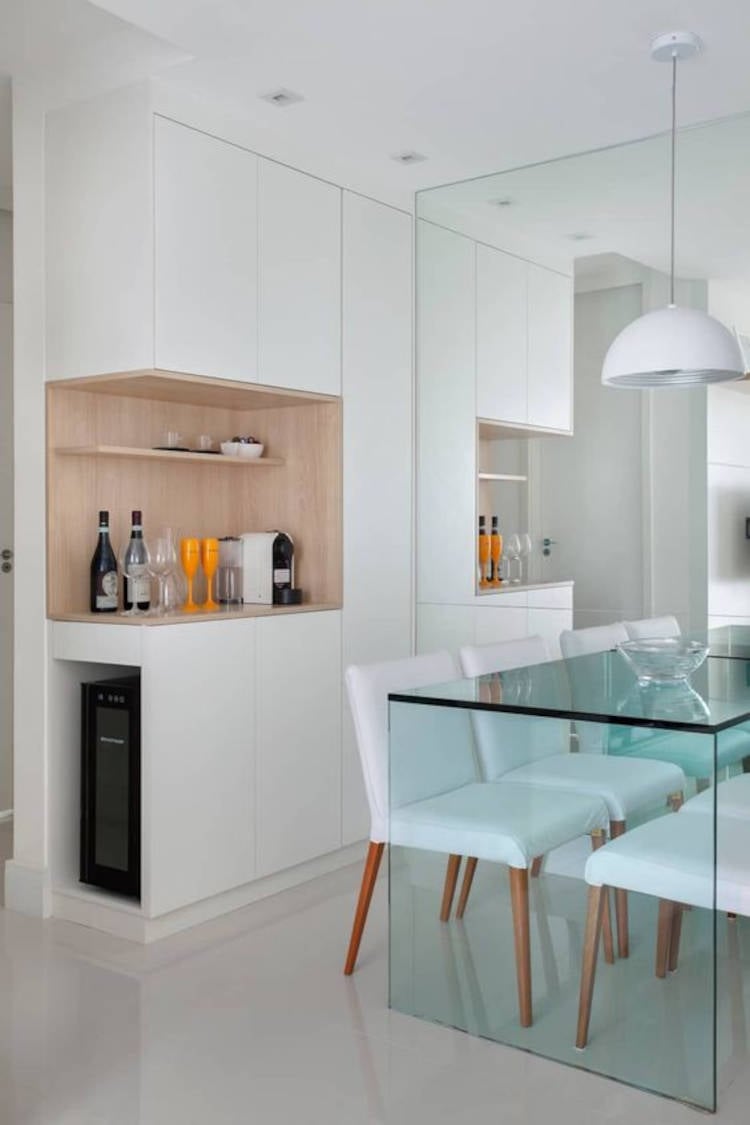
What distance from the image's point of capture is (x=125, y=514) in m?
3.94

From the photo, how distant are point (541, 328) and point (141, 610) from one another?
182 centimetres

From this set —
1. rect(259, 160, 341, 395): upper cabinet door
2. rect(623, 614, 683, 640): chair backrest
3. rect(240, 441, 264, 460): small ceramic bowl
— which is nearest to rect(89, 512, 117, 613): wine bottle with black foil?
rect(240, 441, 264, 460): small ceramic bowl

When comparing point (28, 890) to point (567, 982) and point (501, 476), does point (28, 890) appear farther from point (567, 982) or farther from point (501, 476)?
point (501, 476)

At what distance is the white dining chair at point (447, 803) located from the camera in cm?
276

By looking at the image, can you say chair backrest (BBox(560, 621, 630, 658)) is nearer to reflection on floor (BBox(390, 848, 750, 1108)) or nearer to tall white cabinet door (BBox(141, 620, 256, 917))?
reflection on floor (BBox(390, 848, 750, 1108))

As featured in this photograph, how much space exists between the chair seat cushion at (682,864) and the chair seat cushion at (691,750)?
0.12 meters

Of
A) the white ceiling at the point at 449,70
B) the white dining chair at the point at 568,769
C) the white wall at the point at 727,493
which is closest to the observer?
the white dining chair at the point at 568,769

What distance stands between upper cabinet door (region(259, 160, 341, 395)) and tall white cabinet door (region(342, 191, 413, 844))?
0.09m

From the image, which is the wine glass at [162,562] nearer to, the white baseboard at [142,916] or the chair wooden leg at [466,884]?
the white baseboard at [142,916]

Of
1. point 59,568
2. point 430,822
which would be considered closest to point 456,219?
point 59,568

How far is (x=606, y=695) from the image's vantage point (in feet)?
9.23

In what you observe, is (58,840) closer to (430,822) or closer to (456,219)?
(430,822)

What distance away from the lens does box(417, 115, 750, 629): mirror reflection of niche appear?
12.3 feet

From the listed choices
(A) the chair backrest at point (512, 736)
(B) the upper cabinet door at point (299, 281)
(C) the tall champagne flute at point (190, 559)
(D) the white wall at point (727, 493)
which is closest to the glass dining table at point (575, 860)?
(A) the chair backrest at point (512, 736)
